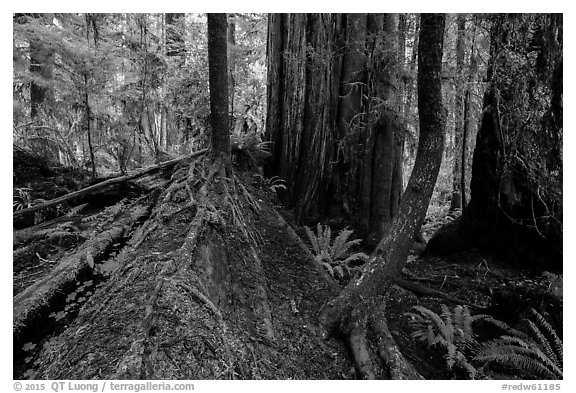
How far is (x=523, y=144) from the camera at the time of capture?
5.22 m

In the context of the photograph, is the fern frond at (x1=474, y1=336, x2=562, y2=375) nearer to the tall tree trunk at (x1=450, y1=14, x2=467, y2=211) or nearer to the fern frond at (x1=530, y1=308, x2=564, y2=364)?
the fern frond at (x1=530, y1=308, x2=564, y2=364)

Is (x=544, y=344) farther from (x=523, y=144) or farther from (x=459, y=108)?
(x=459, y=108)

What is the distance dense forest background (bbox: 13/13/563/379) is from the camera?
127 inches

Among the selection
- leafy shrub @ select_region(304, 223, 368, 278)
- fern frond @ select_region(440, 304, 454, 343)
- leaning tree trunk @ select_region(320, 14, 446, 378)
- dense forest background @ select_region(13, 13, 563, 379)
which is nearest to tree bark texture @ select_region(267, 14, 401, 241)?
dense forest background @ select_region(13, 13, 563, 379)

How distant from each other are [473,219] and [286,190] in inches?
Answer: 124

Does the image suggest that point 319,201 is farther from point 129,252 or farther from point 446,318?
point 129,252

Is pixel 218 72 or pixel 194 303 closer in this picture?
pixel 194 303

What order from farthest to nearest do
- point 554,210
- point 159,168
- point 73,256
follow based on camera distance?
1. point 159,168
2. point 554,210
3. point 73,256

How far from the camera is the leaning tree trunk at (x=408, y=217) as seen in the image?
3588 mm

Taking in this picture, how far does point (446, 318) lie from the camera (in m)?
4.23

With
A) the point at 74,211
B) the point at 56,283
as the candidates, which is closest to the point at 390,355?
the point at 56,283

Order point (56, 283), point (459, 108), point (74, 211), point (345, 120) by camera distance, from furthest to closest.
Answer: point (459, 108)
point (345, 120)
point (74, 211)
point (56, 283)

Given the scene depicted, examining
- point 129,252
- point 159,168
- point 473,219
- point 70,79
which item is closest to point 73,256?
point 129,252

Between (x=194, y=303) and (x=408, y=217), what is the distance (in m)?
2.30
